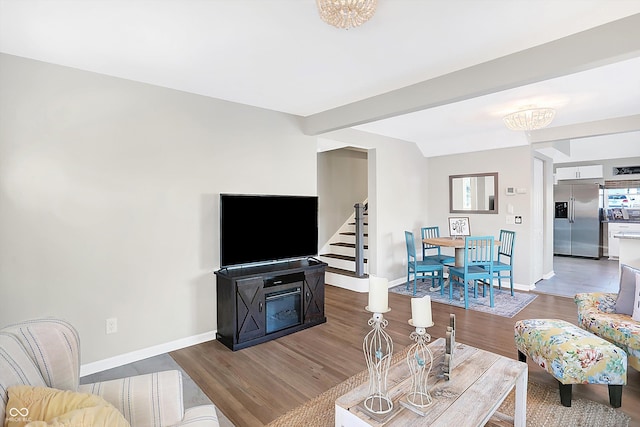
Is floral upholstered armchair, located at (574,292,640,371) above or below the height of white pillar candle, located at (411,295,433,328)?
below

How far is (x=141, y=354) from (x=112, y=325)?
1.27 ft

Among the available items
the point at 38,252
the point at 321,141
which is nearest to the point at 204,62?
the point at 38,252

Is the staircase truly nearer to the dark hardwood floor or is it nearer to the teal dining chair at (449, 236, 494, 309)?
the dark hardwood floor

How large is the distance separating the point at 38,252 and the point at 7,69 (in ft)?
4.48

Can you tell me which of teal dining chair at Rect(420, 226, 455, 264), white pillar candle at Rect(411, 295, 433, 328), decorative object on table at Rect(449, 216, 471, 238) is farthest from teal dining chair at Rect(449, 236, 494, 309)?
white pillar candle at Rect(411, 295, 433, 328)

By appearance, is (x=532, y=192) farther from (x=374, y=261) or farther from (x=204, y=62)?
(x=204, y=62)

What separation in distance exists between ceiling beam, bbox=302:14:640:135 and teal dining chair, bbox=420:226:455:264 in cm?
306

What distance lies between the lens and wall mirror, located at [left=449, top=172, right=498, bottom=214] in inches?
224

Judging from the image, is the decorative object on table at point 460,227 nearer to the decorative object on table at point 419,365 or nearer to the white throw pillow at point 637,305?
the white throw pillow at point 637,305

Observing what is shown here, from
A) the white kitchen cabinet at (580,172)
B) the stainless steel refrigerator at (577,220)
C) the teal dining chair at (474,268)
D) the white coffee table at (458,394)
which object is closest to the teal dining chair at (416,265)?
the teal dining chair at (474,268)

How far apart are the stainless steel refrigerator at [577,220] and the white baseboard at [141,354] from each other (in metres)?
9.18

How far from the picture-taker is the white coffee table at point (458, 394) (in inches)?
59.5

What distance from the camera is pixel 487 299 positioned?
15.9 feet

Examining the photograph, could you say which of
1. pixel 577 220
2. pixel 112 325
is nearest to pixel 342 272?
pixel 112 325
